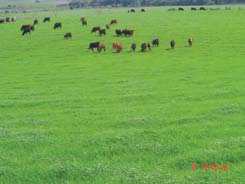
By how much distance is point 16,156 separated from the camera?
39.0ft

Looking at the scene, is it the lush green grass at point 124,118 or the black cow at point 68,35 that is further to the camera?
the black cow at point 68,35

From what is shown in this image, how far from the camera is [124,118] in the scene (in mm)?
15234

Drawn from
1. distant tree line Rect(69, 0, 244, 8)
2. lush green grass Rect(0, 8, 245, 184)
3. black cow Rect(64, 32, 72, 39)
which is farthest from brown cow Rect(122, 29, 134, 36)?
distant tree line Rect(69, 0, 244, 8)

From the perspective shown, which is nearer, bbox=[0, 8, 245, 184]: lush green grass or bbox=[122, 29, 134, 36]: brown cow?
bbox=[0, 8, 245, 184]: lush green grass

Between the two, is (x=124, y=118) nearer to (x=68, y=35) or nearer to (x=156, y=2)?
(x=68, y=35)

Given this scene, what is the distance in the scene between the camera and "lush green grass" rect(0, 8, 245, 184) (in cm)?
1062

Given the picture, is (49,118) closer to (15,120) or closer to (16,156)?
(15,120)

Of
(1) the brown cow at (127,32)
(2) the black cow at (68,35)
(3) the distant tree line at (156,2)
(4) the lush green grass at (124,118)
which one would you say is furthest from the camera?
(3) the distant tree line at (156,2)

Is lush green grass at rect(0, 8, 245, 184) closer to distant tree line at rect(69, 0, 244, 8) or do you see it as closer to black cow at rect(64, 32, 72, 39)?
black cow at rect(64, 32, 72, 39)

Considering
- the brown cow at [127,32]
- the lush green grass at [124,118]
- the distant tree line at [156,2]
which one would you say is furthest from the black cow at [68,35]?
the distant tree line at [156,2]

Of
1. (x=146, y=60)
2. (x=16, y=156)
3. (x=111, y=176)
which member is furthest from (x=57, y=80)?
(x=111, y=176)

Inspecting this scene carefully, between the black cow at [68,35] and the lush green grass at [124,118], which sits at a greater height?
the black cow at [68,35]

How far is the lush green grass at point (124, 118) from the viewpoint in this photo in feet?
34.8

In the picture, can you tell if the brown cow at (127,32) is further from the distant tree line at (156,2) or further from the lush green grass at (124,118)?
the distant tree line at (156,2)
